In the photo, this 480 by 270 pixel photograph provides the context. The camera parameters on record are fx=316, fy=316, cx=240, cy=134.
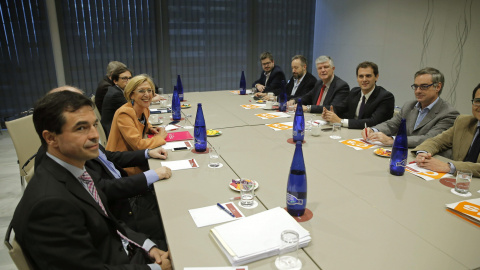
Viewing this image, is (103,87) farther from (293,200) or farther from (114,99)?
(293,200)

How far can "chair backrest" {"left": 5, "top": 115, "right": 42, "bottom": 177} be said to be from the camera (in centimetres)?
236

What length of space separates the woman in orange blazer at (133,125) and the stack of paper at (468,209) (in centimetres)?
189

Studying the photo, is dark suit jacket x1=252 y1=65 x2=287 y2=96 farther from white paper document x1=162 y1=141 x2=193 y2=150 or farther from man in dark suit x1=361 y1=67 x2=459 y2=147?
white paper document x1=162 y1=141 x2=193 y2=150

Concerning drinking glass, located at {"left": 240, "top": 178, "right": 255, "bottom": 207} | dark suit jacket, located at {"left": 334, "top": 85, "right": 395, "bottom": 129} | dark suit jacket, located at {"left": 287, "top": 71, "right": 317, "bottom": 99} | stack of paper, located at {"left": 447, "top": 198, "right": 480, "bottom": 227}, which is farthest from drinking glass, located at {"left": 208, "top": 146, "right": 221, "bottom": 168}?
dark suit jacket, located at {"left": 287, "top": 71, "right": 317, "bottom": 99}

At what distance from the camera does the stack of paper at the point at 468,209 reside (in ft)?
4.61

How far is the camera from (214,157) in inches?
84.4

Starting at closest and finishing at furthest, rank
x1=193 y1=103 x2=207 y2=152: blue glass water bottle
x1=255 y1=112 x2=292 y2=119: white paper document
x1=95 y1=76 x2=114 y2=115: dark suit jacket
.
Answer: x1=193 y1=103 x2=207 y2=152: blue glass water bottle < x1=255 y1=112 x2=292 y2=119: white paper document < x1=95 y1=76 x2=114 y2=115: dark suit jacket

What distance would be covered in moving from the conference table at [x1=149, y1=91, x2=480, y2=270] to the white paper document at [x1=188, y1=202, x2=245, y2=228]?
31 millimetres

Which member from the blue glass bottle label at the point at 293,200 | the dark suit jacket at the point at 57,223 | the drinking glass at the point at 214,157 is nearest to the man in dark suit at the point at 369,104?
the drinking glass at the point at 214,157

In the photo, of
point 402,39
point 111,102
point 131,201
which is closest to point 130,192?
point 131,201

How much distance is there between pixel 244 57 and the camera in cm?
686

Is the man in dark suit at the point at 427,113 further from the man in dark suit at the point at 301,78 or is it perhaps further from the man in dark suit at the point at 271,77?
the man in dark suit at the point at 271,77

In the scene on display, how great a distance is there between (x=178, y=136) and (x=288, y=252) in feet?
5.51

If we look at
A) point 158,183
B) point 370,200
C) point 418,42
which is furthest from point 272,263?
point 418,42
